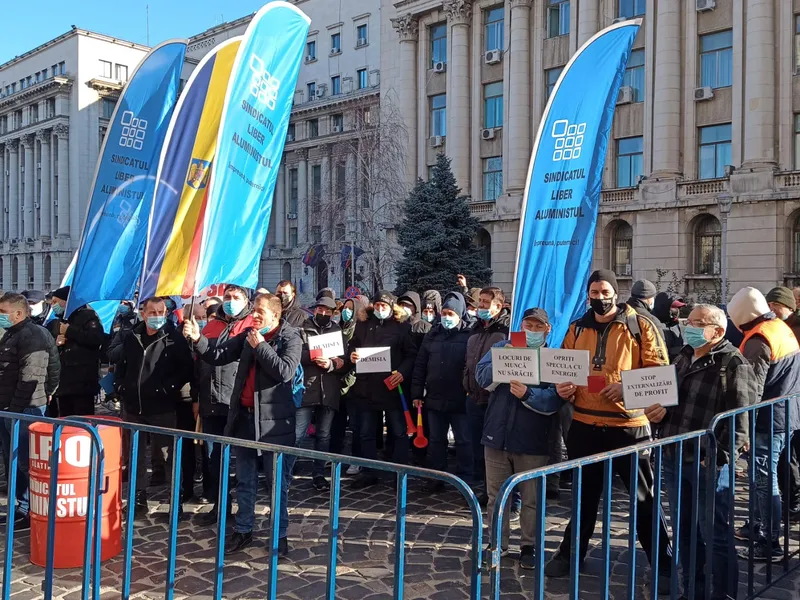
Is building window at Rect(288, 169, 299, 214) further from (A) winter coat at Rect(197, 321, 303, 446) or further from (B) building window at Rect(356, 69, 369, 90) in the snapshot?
(A) winter coat at Rect(197, 321, 303, 446)

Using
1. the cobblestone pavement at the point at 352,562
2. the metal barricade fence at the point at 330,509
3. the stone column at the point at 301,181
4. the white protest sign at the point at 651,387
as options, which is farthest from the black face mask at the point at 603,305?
the stone column at the point at 301,181

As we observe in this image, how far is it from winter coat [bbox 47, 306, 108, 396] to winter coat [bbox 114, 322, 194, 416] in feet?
3.32

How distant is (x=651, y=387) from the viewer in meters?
4.68

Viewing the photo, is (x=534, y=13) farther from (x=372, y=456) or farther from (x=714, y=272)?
(x=372, y=456)

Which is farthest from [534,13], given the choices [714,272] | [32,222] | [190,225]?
[32,222]

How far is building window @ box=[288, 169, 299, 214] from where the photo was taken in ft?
198

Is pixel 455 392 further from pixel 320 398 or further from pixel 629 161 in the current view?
pixel 629 161

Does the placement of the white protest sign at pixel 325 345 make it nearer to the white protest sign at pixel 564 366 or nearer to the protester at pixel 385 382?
the protester at pixel 385 382

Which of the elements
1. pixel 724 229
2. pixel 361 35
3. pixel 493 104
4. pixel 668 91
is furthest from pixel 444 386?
pixel 361 35

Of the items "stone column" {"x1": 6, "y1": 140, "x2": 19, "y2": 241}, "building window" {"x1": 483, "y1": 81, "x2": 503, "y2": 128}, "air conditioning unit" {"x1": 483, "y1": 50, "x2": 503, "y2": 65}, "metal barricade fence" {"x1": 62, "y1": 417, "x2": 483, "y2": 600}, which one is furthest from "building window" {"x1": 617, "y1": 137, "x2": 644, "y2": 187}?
"stone column" {"x1": 6, "y1": 140, "x2": 19, "y2": 241}

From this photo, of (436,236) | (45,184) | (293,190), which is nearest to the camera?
(436,236)

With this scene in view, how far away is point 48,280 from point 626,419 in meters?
79.6

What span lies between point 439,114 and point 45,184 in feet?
168

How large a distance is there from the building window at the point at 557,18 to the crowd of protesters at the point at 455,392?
28.5m
